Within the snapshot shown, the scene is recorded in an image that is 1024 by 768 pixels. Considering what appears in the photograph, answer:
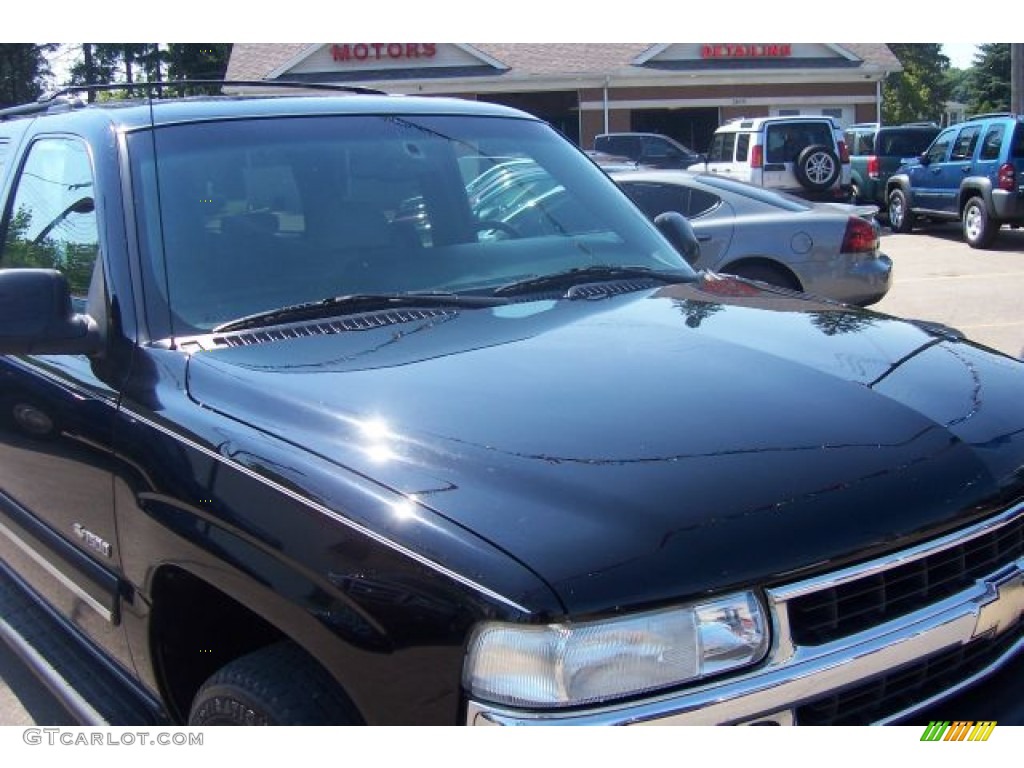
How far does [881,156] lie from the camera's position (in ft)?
71.4

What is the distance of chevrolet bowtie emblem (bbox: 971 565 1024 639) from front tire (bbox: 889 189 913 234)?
18176mm

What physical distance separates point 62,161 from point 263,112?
24.8 inches

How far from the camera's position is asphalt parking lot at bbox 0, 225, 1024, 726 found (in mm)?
3725

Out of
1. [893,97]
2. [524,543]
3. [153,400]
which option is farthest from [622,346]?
Answer: [893,97]

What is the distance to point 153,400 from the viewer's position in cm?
250

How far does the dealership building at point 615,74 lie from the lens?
29.5m

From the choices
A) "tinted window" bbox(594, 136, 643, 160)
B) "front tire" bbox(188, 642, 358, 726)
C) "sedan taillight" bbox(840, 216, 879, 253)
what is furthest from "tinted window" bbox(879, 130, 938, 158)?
"front tire" bbox(188, 642, 358, 726)

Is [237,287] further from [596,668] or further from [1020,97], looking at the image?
[1020,97]

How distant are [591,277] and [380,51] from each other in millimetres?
28035

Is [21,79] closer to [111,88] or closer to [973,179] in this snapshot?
[973,179]

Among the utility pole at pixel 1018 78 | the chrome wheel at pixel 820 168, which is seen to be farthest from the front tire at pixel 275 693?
the utility pole at pixel 1018 78

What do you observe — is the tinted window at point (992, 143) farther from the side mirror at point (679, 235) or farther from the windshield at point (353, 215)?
the windshield at point (353, 215)

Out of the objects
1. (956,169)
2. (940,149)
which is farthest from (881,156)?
(956,169)

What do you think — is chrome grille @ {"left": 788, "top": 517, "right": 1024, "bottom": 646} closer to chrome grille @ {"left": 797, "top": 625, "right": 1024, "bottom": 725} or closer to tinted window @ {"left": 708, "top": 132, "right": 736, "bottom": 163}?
chrome grille @ {"left": 797, "top": 625, "right": 1024, "bottom": 725}
